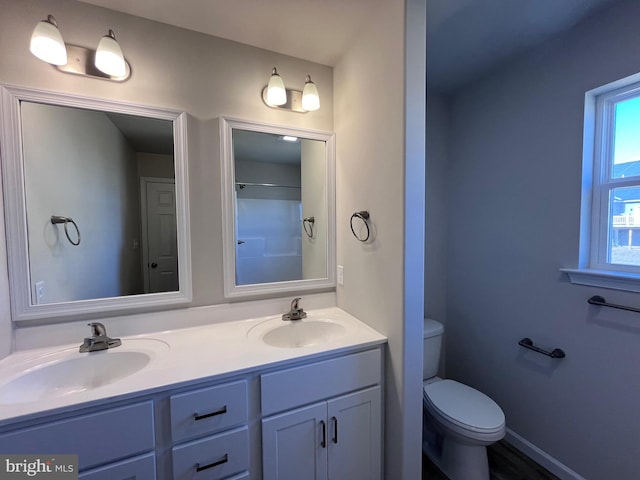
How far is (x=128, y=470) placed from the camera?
→ 84cm

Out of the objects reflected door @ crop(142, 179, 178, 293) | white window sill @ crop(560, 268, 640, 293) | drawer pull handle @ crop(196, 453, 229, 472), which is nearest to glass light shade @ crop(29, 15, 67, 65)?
reflected door @ crop(142, 179, 178, 293)

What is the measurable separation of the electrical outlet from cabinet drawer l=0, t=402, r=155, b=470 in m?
0.57

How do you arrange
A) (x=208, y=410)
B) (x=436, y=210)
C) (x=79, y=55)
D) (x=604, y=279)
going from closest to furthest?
(x=208, y=410) < (x=79, y=55) < (x=604, y=279) < (x=436, y=210)

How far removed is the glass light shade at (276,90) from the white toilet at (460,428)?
188 cm

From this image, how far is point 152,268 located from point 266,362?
780 millimetres

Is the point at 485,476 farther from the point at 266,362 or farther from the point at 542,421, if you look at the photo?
the point at 266,362

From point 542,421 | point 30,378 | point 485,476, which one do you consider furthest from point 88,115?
point 542,421

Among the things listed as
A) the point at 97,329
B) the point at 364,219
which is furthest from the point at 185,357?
the point at 364,219

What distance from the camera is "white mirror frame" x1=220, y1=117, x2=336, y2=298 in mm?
1401

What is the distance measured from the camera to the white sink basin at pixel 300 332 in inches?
54.7

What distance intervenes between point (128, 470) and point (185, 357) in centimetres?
35

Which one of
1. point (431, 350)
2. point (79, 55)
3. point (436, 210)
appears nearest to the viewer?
point (79, 55)

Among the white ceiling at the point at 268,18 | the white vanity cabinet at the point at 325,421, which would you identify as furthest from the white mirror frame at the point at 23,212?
the white vanity cabinet at the point at 325,421

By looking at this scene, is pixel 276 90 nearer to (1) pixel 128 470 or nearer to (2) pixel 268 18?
(2) pixel 268 18
